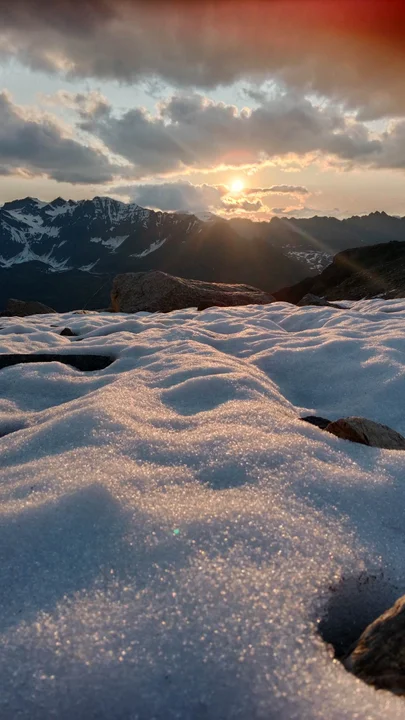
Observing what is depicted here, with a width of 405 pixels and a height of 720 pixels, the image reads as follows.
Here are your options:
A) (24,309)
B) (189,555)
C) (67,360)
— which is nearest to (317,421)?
(189,555)

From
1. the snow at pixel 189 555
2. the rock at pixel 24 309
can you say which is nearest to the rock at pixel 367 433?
the snow at pixel 189 555

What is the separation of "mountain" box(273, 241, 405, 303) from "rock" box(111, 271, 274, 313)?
977 cm

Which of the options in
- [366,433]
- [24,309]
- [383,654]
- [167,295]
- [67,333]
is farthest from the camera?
[24,309]

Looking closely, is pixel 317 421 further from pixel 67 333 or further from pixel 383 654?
pixel 67 333

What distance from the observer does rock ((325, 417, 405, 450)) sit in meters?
3.10

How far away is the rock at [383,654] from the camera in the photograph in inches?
54.8

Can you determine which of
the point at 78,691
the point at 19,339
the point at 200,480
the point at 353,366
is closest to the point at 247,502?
the point at 200,480

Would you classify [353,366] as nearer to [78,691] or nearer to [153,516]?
[153,516]

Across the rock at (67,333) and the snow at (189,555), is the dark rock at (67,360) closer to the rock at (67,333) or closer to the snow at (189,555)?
the snow at (189,555)

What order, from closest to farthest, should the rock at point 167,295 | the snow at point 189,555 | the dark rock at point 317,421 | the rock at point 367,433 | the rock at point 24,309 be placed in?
the snow at point 189,555
the rock at point 367,433
the dark rock at point 317,421
the rock at point 167,295
the rock at point 24,309

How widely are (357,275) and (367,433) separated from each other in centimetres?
2790

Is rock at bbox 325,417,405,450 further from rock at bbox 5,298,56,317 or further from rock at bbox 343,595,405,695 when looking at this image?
rock at bbox 5,298,56,317

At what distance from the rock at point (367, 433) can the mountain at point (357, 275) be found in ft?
65.0

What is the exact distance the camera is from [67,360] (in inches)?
229
